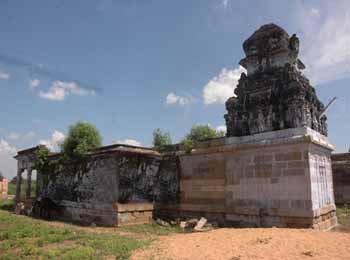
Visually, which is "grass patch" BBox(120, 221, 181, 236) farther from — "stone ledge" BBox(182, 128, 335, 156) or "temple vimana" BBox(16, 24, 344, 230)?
"stone ledge" BBox(182, 128, 335, 156)

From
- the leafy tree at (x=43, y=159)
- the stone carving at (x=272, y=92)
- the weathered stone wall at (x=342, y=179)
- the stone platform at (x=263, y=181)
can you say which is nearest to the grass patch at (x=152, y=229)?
the stone platform at (x=263, y=181)

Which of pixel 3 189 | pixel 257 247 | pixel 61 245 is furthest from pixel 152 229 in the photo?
pixel 3 189

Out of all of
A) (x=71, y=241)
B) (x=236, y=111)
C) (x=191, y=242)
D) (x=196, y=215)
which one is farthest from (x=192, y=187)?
(x=71, y=241)

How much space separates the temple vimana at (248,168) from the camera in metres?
8.46

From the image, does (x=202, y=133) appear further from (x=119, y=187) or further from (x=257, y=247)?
(x=257, y=247)

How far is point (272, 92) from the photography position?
958 cm

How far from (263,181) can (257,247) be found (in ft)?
10.7

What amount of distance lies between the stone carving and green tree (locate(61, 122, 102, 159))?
655 centimetres

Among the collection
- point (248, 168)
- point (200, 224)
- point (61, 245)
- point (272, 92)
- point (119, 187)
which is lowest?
point (61, 245)

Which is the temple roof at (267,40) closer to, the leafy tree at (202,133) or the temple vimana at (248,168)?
the temple vimana at (248,168)

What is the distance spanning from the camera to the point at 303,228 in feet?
25.8

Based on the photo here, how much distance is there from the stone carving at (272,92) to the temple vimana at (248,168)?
3 centimetres

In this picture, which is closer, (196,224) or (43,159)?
(196,224)

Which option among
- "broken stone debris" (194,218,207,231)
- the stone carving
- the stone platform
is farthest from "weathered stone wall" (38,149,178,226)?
the stone carving
